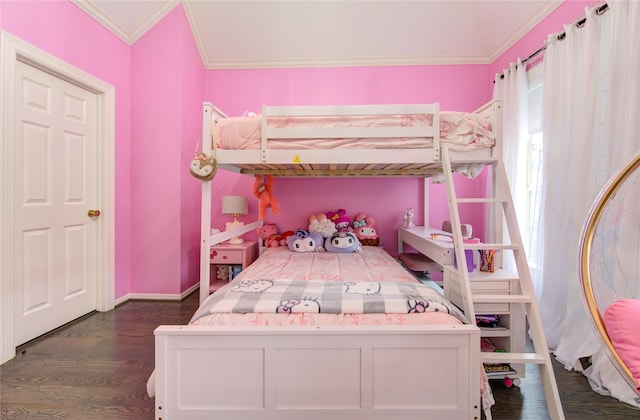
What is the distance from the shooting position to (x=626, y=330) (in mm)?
1021

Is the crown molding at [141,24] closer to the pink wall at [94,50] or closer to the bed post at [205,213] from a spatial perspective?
the pink wall at [94,50]

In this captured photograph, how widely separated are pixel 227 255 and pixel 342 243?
46.7 inches

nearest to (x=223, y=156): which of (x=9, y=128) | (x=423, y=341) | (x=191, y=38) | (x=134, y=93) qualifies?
(x=9, y=128)

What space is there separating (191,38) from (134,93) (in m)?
0.87

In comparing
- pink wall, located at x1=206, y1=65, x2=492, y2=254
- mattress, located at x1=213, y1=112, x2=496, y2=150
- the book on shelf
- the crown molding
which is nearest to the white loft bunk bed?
the book on shelf

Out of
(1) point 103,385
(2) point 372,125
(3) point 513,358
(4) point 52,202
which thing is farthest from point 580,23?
(4) point 52,202

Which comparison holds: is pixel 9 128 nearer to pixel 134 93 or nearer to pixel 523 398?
pixel 134 93

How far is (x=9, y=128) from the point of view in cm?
217

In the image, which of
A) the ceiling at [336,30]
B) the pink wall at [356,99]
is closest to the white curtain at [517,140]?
the ceiling at [336,30]

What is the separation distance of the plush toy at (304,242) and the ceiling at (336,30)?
2056mm

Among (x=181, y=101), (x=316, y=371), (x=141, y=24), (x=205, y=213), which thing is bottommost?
(x=316, y=371)

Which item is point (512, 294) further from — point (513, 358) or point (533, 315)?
point (513, 358)

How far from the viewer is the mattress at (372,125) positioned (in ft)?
6.91

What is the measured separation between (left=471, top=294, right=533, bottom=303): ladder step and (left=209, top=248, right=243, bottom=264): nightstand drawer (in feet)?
7.35
